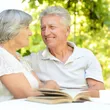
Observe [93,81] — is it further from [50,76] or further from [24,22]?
[24,22]

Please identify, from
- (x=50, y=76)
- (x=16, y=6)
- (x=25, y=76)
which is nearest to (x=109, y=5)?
(x=16, y=6)

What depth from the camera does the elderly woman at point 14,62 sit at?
249cm

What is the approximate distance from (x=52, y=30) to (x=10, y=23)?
0.50m

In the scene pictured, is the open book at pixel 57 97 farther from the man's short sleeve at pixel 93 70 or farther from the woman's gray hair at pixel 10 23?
the man's short sleeve at pixel 93 70

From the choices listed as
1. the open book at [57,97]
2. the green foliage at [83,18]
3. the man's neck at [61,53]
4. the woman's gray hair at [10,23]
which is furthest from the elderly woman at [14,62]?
the green foliage at [83,18]

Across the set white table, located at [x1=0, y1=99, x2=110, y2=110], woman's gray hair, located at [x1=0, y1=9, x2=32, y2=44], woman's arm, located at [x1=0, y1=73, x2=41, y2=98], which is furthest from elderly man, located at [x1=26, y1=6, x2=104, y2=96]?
white table, located at [x1=0, y1=99, x2=110, y2=110]

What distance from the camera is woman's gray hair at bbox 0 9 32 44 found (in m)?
2.63

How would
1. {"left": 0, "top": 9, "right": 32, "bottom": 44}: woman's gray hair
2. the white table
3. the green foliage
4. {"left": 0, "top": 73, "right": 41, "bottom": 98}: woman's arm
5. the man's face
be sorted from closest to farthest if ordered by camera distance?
1. the white table
2. {"left": 0, "top": 73, "right": 41, "bottom": 98}: woman's arm
3. {"left": 0, "top": 9, "right": 32, "bottom": 44}: woman's gray hair
4. the man's face
5. the green foliage

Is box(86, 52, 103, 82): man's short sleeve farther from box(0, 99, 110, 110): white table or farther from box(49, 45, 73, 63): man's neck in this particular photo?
box(0, 99, 110, 110): white table

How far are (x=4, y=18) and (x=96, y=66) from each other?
2.96 feet

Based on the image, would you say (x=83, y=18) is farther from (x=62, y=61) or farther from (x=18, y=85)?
(x=18, y=85)

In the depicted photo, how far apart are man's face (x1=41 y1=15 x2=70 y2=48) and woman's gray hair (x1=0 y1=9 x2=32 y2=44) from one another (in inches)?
14.3

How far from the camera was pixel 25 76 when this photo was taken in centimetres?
269

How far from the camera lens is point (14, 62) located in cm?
262
